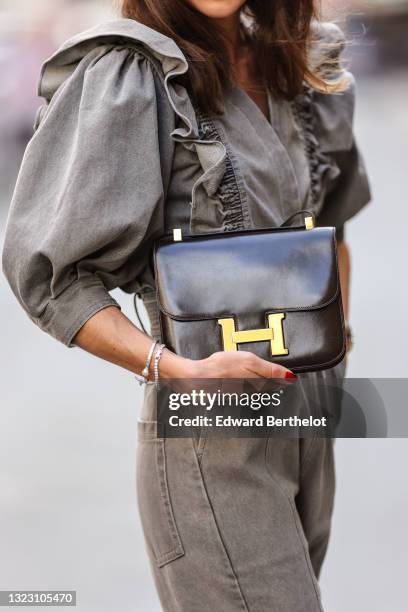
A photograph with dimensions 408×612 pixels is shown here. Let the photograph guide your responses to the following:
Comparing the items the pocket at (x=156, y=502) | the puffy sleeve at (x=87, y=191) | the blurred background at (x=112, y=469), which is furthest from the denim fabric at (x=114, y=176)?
the blurred background at (x=112, y=469)

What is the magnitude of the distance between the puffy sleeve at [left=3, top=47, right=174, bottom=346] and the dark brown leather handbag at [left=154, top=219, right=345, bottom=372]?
10 cm

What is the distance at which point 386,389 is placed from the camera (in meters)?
2.70

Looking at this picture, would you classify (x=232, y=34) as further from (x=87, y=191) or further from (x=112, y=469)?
(x=112, y=469)

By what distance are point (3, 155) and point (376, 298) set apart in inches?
248

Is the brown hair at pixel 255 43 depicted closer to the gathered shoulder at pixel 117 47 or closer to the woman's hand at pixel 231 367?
the gathered shoulder at pixel 117 47

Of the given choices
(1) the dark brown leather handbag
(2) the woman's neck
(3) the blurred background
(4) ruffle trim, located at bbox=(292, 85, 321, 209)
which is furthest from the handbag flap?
(3) the blurred background

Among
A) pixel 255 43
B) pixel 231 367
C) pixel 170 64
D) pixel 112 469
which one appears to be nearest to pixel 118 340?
pixel 231 367

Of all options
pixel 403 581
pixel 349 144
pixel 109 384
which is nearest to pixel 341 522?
pixel 403 581

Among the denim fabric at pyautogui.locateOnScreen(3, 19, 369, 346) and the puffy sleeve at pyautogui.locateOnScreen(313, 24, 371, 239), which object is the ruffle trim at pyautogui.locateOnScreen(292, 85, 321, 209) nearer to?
the puffy sleeve at pyautogui.locateOnScreen(313, 24, 371, 239)

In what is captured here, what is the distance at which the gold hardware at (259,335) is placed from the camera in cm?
204

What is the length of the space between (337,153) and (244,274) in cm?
67

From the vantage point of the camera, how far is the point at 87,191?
6.71 ft

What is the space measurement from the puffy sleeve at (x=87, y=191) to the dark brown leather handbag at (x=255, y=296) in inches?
3.8

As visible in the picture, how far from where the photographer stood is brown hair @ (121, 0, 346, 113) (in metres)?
2.23
